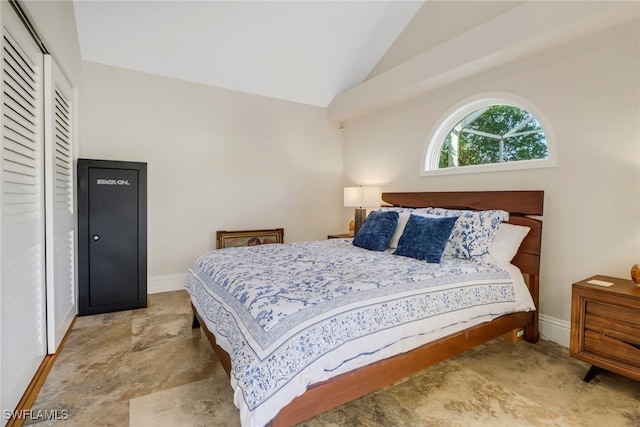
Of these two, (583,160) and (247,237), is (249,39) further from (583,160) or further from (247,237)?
(583,160)

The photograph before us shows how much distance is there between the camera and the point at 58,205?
243cm

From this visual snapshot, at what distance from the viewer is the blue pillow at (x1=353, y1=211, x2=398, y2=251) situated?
298 centimetres

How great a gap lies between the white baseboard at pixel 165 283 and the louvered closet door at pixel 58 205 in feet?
2.91

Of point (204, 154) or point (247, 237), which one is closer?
point (204, 154)

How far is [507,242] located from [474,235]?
258mm

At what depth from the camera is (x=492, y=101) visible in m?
3.17

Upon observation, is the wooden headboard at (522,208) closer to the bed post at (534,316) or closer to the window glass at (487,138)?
the bed post at (534,316)

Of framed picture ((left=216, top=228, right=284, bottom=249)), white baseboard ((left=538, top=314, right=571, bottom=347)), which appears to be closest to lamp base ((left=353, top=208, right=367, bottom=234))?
framed picture ((left=216, top=228, right=284, bottom=249))

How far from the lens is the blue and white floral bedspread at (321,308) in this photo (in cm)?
133

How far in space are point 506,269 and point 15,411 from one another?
3055 mm

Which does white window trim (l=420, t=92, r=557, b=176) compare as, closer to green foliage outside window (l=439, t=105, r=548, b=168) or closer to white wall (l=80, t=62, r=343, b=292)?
green foliage outside window (l=439, t=105, r=548, b=168)

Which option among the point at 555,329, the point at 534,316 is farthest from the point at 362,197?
the point at 555,329

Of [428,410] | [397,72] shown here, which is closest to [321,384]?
[428,410]

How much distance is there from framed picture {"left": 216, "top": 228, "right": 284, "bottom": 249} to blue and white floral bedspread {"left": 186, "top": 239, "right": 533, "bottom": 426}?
5.10ft
